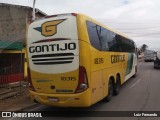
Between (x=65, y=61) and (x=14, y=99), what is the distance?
15.4ft

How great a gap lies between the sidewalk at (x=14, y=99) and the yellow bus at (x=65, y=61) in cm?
156

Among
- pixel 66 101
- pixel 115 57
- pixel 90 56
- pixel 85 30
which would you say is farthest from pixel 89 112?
pixel 115 57

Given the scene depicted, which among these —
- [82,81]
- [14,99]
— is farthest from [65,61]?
[14,99]

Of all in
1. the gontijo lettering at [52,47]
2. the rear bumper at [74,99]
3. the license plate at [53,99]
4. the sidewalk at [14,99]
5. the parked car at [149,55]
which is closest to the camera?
the rear bumper at [74,99]

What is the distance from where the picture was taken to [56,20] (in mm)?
8906

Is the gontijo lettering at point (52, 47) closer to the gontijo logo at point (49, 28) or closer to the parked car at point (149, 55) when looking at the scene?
the gontijo logo at point (49, 28)

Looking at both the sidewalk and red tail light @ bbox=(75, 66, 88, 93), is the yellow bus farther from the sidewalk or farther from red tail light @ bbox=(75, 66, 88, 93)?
the sidewalk

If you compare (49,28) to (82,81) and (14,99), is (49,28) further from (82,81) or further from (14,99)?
(14,99)

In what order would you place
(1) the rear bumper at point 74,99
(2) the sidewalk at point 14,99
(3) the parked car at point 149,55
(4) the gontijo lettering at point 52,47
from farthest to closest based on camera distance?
(3) the parked car at point 149,55 → (2) the sidewalk at point 14,99 → (4) the gontijo lettering at point 52,47 → (1) the rear bumper at point 74,99

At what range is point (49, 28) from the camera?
29.5 ft

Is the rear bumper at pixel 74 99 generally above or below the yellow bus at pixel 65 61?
below

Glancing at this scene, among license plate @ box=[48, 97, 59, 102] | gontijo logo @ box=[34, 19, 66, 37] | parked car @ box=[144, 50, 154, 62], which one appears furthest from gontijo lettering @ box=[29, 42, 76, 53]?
parked car @ box=[144, 50, 154, 62]

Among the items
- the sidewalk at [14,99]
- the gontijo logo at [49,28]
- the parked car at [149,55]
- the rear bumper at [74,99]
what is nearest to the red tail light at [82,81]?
the rear bumper at [74,99]

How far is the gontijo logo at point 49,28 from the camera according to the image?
29.1 ft
